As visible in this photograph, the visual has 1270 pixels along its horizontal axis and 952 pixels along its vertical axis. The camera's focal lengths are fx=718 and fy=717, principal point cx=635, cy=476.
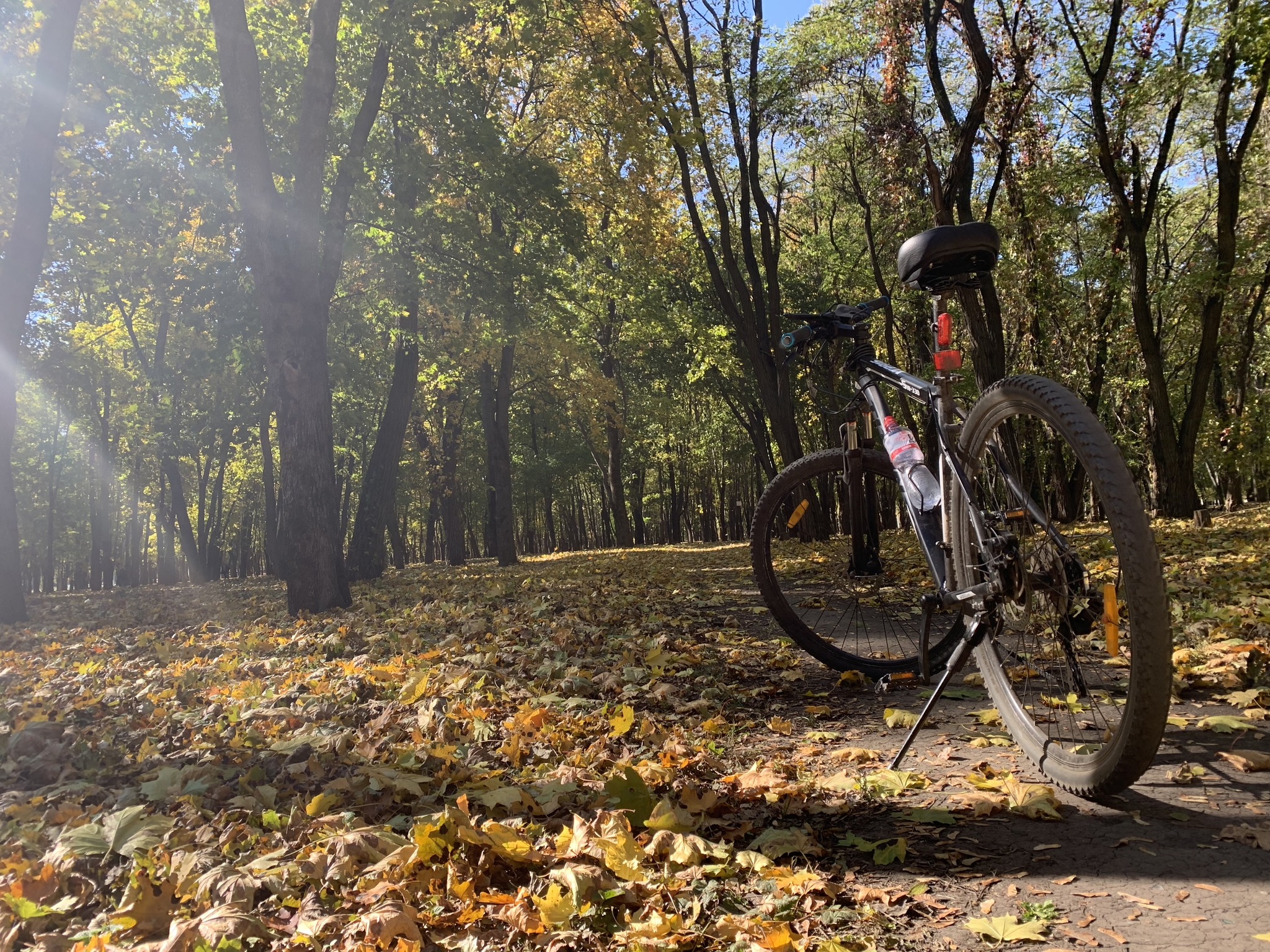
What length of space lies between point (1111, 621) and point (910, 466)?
1.38 metres

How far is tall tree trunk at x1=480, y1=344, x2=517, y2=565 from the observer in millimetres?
17812

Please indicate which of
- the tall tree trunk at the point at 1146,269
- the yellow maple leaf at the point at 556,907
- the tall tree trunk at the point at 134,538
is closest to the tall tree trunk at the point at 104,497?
the tall tree trunk at the point at 134,538

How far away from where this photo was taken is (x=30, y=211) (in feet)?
29.4

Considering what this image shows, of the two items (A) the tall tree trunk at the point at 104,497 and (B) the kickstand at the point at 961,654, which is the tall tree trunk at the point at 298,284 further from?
(A) the tall tree trunk at the point at 104,497

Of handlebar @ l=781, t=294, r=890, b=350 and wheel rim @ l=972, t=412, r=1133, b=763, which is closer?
wheel rim @ l=972, t=412, r=1133, b=763

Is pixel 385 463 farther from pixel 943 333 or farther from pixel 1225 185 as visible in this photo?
pixel 1225 185

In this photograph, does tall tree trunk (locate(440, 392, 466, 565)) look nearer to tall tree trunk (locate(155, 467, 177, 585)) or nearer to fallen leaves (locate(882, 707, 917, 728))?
tall tree trunk (locate(155, 467, 177, 585))

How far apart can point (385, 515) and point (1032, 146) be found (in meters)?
14.6

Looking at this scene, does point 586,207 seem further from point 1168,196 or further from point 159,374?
point 159,374

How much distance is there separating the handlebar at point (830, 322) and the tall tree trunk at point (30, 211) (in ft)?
32.0

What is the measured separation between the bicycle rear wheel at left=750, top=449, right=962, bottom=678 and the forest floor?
0.96ft

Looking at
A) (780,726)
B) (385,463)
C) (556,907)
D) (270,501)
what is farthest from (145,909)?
(270,501)

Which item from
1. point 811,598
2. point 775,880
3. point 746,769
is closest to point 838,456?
point 811,598

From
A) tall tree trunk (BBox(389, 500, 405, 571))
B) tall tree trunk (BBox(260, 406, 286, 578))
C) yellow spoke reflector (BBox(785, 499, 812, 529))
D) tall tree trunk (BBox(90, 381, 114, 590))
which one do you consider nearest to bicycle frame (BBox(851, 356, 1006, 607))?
yellow spoke reflector (BBox(785, 499, 812, 529))
